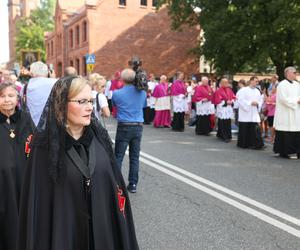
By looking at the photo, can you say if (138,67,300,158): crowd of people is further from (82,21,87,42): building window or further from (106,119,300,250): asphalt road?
(82,21,87,42): building window

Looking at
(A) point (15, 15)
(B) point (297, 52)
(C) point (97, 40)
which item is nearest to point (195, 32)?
(C) point (97, 40)

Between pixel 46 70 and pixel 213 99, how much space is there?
327 inches

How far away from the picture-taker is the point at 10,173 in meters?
4.16

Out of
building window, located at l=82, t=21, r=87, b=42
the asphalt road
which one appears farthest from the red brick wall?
the asphalt road

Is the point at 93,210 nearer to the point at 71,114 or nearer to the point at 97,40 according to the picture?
the point at 71,114

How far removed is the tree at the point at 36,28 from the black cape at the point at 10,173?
59345 mm

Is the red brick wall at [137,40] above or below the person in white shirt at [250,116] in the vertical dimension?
above

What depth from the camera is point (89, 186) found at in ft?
9.14

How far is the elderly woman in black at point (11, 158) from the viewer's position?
13.4ft

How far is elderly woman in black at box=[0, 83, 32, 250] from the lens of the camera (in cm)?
408

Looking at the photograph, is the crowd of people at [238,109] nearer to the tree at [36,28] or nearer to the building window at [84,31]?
the building window at [84,31]

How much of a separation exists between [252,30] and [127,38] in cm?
1986

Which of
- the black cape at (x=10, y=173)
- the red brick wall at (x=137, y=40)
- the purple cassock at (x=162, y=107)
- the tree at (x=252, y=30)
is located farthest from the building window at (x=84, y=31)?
the black cape at (x=10, y=173)

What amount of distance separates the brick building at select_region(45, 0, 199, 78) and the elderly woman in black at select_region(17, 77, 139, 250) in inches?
1455
